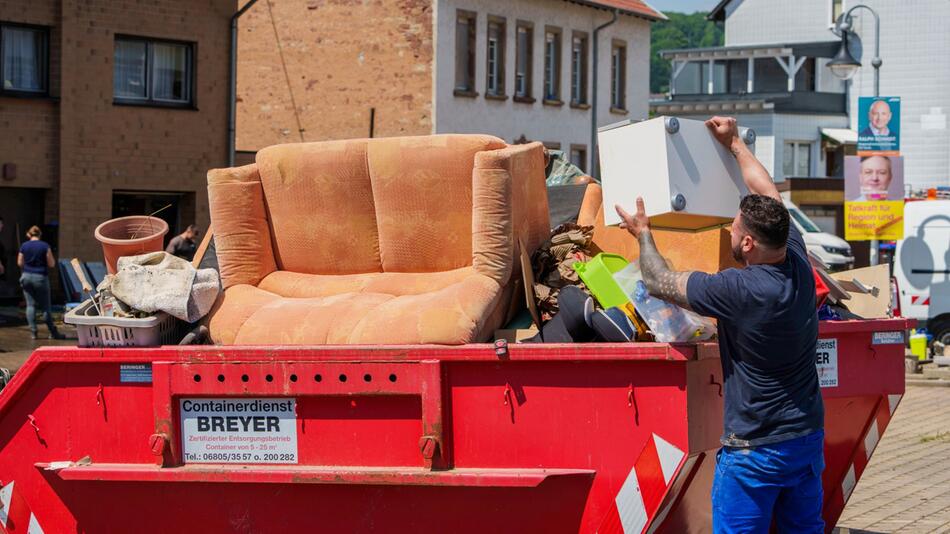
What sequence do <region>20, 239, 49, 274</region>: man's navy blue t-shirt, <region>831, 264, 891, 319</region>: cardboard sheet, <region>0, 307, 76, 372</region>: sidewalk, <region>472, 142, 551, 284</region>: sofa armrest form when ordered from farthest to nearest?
<region>20, 239, 49, 274</region>: man's navy blue t-shirt
<region>0, 307, 76, 372</region>: sidewalk
<region>831, 264, 891, 319</region>: cardboard sheet
<region>472, 142, 551, 284</region>: sofa armrest

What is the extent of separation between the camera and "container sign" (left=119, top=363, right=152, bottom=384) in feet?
19.9

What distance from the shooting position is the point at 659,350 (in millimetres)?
5375

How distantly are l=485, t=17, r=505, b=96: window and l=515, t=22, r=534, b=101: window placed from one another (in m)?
0.92

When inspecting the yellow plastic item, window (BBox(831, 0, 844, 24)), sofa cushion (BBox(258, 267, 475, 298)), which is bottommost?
the yellow plastic item

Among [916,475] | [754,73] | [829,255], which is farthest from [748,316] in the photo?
[754,73]

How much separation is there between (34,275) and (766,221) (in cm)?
1722

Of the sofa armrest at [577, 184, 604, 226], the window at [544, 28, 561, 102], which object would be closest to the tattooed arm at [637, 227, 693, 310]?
the sofa armrest at [577, 184, 604, 226]

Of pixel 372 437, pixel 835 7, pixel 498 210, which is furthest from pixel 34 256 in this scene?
pixel 835 7

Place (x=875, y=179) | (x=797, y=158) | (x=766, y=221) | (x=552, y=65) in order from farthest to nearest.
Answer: (x=797, y=158)
(x=552, y=65)
(x=875, y=179)
(x=766, y=221)

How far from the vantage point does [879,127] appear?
20.3m

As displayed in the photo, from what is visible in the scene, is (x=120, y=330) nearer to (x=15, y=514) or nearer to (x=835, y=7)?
(x=15, y=514)

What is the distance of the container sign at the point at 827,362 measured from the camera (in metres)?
6.45

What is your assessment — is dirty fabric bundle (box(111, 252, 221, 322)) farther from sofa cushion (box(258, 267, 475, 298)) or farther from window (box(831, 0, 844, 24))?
window (box(831, 0, 844, 24))

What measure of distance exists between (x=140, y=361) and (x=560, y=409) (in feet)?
5.76
